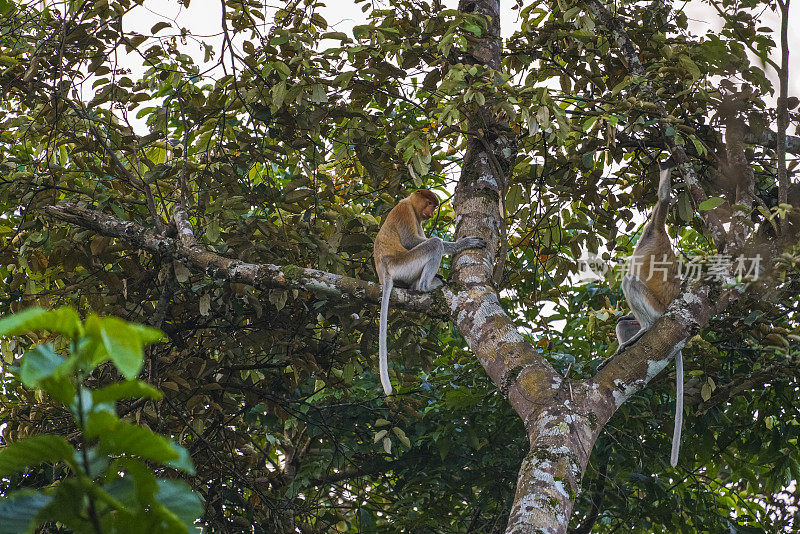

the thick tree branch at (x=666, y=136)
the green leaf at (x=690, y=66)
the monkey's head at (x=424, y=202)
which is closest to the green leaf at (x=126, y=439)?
the thick tree branch at (x=666, y=136)

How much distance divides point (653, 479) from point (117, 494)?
425cm

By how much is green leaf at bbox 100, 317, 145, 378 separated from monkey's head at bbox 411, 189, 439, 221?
4377 mm

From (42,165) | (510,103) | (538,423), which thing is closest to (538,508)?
(538,423)

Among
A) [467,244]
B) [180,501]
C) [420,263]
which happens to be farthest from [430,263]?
[180,501]

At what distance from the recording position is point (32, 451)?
0.60 m

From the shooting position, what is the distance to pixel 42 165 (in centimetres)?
427

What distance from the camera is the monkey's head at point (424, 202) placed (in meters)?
4.89

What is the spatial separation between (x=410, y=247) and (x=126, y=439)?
14.0 ft

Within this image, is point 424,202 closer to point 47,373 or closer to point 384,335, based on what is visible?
point 384,335

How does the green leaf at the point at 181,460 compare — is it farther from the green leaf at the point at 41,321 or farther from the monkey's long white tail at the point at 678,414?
the monkey's long white tail at the point at 678,414

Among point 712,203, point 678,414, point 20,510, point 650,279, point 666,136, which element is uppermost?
point 650,279

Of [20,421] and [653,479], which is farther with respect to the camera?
[653,479]

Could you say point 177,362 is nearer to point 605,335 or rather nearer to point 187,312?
point 187,312

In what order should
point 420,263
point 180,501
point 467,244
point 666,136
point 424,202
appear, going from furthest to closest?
point 424,202, point 420,263, point 467,244, point 666,136, point 180,501
